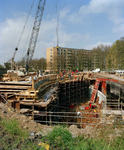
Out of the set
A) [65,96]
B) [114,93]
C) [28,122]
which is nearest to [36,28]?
[65,96]

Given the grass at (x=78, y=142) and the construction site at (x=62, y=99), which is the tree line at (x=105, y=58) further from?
the grass at (x=78, y=142)

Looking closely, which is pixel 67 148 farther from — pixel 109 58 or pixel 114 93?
pixel 109 58

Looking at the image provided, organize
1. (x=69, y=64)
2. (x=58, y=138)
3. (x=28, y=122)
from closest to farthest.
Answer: (x=58, y=138) → (x=28, y=122) → (x=69, y=64)

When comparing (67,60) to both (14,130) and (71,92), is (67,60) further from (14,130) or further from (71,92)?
(14,130)

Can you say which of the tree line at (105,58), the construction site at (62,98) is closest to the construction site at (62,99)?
the construction site at (62,98)

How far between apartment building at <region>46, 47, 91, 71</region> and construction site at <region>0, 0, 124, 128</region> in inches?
912

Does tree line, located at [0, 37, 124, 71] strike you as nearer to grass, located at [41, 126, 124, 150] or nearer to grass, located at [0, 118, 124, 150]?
grass, located at [0, 118, 124, 150]

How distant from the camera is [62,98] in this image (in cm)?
1719

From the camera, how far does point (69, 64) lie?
210 ft

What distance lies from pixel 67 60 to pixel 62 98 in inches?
2205

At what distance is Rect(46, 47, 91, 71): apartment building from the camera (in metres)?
54.9

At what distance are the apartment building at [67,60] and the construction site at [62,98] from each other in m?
23.2

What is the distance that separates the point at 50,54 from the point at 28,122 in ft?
239

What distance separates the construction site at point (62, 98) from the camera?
27.5 feet
